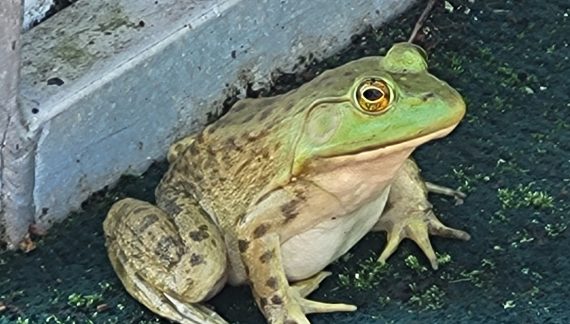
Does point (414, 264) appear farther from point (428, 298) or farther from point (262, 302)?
point (262, 302)

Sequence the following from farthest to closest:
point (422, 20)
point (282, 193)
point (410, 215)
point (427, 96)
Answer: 1. point (422, 20)
2. point (410, 215)
3. point (282, 193)
4. point (427, 96)

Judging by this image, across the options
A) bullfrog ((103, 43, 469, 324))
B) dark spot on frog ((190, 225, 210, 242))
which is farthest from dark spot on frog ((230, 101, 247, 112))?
dark spot on frog ((190, 225, 210, 242))

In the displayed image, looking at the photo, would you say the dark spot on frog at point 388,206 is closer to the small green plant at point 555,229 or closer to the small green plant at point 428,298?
the small green plant at point 428,298

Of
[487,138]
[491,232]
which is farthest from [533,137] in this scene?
[491,232]

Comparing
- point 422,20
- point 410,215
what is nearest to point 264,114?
point 410,215

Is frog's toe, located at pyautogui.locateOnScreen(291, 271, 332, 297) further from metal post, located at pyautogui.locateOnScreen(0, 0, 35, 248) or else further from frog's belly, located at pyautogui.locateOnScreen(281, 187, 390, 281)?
metal post, located at pyautogui.locateOnScreen(0, 0, 35, 248)

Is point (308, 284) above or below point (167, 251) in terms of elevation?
below

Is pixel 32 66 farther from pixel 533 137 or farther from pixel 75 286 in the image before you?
pixel 533 137
